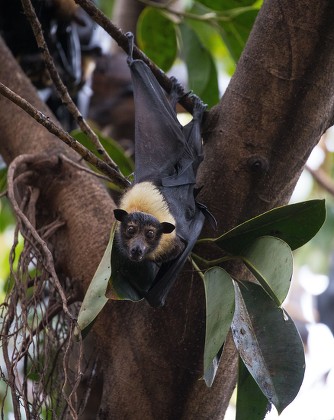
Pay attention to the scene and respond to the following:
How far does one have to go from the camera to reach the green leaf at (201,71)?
141 inches

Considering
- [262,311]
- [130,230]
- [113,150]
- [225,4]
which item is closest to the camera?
[262,311]

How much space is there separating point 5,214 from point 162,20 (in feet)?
6.68

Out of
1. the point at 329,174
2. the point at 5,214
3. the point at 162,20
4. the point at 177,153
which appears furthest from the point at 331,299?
the point at 177,153

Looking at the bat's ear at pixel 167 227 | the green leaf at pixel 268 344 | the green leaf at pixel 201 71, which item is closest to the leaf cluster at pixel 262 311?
the green leaf at pixel 268 344

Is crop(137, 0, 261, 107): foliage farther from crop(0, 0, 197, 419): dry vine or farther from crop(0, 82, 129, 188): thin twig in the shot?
crop(0, 82, 129, 188): thin twig

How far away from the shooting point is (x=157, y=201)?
2.71 m

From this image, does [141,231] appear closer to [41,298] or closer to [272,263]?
[41,298]

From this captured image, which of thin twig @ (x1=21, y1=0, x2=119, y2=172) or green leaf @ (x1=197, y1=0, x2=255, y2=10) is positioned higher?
green leaf @ (x1=197, y1=0, x2=255, y2=10)

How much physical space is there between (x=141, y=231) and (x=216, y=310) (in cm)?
81

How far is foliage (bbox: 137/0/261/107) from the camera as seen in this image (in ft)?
11.2

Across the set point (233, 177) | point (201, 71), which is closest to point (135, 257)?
point (233, 177)

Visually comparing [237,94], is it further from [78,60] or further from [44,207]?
[78,60]

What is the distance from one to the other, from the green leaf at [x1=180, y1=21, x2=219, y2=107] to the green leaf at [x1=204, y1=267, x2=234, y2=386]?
168 cm

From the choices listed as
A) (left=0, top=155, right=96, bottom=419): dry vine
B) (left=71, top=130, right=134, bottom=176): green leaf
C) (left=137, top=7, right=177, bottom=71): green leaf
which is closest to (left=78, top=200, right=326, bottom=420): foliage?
(left=0, top=155, right=96, bottom=419): dry vine
